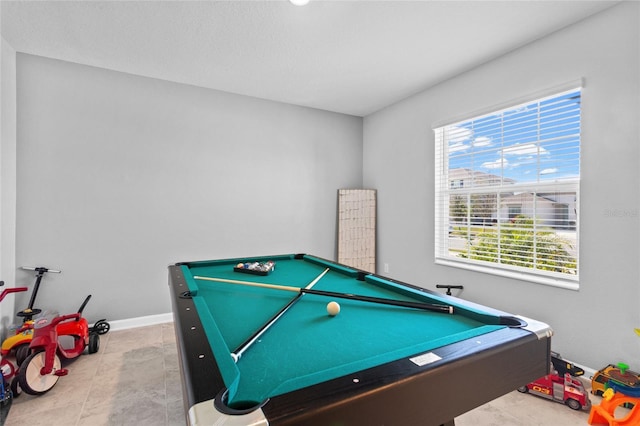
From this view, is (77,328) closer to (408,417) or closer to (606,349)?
(408,417)

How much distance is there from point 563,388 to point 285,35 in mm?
3192

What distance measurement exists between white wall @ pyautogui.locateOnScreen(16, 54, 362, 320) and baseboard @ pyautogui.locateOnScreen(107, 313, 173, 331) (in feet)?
0.18

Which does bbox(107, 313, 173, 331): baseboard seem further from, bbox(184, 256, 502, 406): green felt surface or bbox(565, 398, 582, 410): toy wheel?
bbox(565, 398, 582, 410): toy wheel

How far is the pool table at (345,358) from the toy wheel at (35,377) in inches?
47.2

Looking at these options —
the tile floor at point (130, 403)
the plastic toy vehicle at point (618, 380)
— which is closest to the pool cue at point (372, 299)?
the tile floor at point (130, 403)

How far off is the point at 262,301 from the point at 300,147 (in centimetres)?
293

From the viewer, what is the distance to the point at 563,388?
1912mm

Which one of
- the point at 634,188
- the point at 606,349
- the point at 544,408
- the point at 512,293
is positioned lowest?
the point at 544,408

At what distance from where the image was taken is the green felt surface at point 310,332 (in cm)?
83

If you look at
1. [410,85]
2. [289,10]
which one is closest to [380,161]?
[410,85]

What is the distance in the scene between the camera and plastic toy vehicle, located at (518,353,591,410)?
1.86 meters

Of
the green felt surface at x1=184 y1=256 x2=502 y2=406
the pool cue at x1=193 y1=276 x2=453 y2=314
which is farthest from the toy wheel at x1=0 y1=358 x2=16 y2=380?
the pool cue at x1=193 y1=276 x2=453 y2=314

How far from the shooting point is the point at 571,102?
237cm

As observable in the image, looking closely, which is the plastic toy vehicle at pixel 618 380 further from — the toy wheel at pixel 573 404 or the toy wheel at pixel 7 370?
the toy wheel at pixel 7 370
